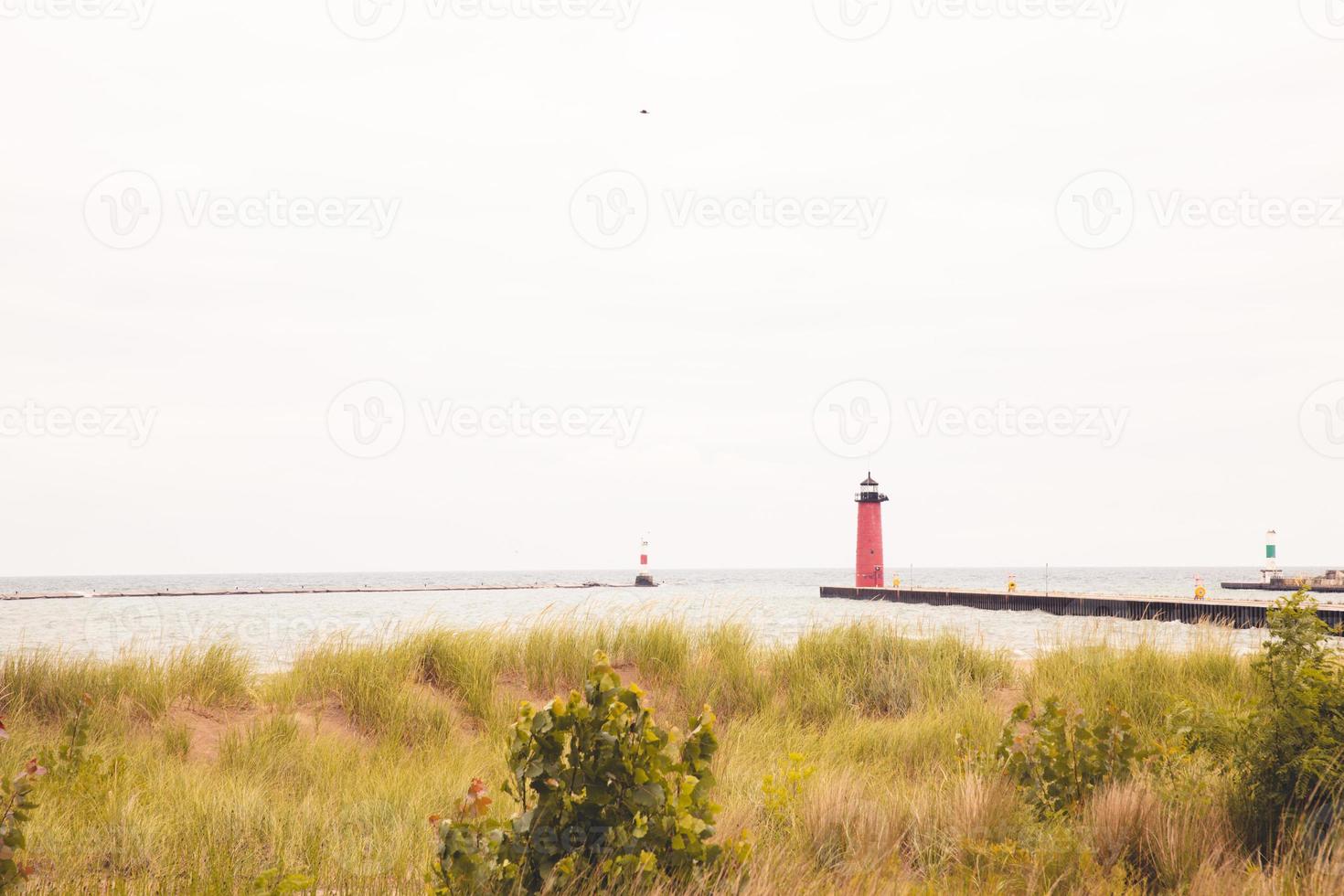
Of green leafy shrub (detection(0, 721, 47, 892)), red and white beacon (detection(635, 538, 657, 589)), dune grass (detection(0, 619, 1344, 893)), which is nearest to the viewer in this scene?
green leafy shrub (detection(0, 721, 47, 892))

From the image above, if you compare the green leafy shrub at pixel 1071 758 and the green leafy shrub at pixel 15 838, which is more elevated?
the green leafy shrub at pixel 15 838

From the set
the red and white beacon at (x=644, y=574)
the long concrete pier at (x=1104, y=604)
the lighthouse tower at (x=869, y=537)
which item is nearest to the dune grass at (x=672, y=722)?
the long concrete pier at (x=1104, y=604)

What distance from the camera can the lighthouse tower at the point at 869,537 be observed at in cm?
4712

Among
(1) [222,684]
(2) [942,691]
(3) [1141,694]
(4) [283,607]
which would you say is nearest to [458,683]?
(1) [222,684]

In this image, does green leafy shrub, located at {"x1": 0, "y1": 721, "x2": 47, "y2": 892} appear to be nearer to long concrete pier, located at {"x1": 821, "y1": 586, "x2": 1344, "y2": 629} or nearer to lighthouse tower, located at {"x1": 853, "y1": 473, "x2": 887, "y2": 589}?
long concrete pier, located at {"x1": 821, "y1": 586, "x2": 1344, "y2": 629}

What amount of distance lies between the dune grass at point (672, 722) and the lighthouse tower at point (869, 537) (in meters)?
36.9

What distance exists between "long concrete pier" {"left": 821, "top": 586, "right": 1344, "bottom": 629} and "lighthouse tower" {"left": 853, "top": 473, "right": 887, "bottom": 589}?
29.9 inches

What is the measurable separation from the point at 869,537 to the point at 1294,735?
44520 millimetres

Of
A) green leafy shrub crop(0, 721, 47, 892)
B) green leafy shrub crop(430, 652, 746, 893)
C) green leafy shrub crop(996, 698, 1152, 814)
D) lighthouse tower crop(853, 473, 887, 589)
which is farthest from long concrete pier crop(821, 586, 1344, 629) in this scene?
green leafy shrub crop(0, 721, 47, 892)

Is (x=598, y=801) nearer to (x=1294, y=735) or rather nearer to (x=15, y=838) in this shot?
(x=15, y=838)

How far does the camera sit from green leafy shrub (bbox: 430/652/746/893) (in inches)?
135

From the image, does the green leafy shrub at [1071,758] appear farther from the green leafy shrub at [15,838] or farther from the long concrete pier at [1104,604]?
the long concrete pier at [1104,604]

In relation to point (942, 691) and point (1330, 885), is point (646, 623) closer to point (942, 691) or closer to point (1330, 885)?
point (942, 691)

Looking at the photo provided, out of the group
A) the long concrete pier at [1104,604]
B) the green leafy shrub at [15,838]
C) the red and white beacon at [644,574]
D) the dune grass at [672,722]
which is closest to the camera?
the green leafy shrub at [15,838]
